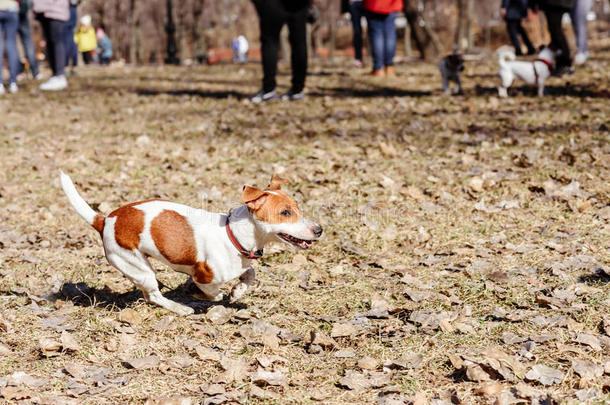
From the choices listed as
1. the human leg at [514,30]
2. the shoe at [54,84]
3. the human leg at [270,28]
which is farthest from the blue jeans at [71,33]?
the human leg at [514,30]

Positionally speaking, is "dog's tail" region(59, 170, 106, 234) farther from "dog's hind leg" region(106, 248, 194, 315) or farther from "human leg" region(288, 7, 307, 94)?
Answer: "human leg" region(288, 7, 307, 94)

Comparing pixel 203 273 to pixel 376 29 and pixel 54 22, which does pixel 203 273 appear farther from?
pixel 54 22

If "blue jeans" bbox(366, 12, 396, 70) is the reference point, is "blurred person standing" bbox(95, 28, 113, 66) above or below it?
above

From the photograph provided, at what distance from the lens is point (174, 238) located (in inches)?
126

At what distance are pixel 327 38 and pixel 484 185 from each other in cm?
4223

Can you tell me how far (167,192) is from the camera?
227 inches

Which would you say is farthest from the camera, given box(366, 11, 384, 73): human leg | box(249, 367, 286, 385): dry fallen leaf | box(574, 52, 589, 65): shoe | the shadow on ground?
box(574, 52, 589, 65): shoe

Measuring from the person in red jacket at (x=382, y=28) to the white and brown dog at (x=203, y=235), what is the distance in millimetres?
8304

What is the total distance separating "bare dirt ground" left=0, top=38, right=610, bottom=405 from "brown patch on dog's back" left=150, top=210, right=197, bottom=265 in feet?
1.31

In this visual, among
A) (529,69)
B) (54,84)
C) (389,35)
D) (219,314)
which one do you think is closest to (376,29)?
(389,35)

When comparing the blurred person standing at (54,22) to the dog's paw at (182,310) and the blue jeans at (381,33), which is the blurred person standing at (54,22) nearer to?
the blue jeans at (381,33)

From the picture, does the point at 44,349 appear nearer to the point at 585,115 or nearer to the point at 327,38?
the point at 585,115

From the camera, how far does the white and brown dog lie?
10.3 ft

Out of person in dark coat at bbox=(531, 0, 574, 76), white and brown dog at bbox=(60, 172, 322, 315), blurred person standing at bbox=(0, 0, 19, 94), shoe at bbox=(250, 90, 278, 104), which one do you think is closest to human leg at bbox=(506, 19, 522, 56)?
person in dark coat at bbox=(531, 0, 574, 76)
